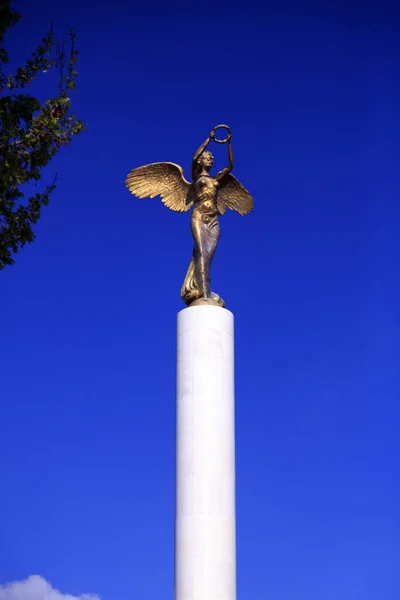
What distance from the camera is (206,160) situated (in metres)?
24.3

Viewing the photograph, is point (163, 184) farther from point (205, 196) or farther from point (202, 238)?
point (202, 238)

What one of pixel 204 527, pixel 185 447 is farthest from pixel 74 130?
pixel 204 527

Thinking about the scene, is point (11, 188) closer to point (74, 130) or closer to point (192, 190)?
point (74, 130)

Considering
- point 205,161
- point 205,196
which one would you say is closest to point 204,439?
point 205,196

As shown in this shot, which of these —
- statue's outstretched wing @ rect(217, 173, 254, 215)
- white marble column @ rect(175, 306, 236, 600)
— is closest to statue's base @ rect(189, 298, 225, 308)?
white marble column @ rect(175, 306, 236, 600)

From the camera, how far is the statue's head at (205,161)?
24.3 m

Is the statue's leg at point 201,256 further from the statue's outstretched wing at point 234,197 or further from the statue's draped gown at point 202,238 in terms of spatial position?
the statue's outstretched wing at point 234,197

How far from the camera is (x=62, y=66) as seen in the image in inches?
734

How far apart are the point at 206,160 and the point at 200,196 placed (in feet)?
3.21

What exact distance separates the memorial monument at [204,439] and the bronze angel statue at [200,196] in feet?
Answer: 0.12

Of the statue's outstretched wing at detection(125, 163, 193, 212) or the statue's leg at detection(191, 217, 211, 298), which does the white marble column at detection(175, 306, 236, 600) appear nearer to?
the statue's leg at detection(191, 217, 211, 298)

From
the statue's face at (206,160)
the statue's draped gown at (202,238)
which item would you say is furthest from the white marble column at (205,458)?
the statue's face at (206,160)

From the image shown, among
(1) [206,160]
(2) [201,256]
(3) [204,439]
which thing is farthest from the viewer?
(1) [206,160]

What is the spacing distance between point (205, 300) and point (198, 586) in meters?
6.45
